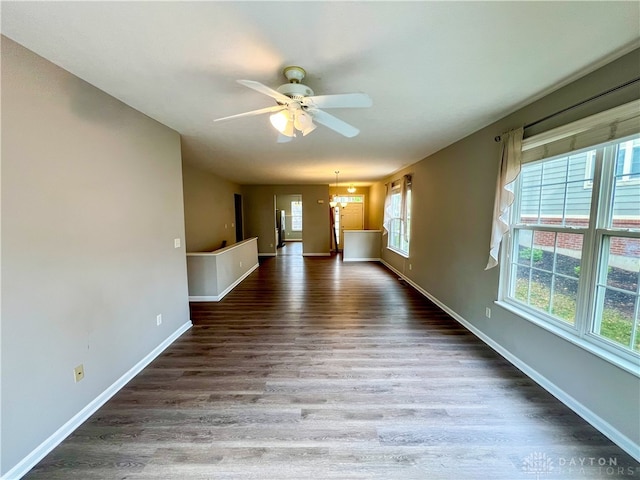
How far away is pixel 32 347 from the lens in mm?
1523

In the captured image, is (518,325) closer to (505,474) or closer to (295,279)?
(505,474)

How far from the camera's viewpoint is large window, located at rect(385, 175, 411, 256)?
5.53 meters

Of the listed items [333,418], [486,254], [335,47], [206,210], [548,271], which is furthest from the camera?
[206,210]

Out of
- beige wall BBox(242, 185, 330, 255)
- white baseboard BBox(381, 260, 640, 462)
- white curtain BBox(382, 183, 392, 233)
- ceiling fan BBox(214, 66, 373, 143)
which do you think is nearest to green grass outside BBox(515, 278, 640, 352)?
white baseboard BBox(381, 260, 640, 462)

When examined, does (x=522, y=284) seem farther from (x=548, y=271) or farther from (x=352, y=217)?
(x=352, y=217)

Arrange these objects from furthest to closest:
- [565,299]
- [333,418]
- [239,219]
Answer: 1. [239,219]
2. [565,299]
3. [333,418]

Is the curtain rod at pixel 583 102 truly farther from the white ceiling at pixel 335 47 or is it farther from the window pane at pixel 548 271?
the window pane at pixel 548 271

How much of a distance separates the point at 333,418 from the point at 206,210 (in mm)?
5167

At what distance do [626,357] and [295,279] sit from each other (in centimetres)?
474

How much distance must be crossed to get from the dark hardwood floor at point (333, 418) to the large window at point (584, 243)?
65 cm

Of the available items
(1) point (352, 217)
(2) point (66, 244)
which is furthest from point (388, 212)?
(2) point (66, 244)

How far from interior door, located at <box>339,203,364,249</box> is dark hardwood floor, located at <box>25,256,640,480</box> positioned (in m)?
7.18

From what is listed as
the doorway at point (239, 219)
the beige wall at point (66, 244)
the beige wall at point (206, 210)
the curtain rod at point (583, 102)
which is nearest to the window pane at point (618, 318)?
the curtain rod at point (583, 102)

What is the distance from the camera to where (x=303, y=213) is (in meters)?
8.52
